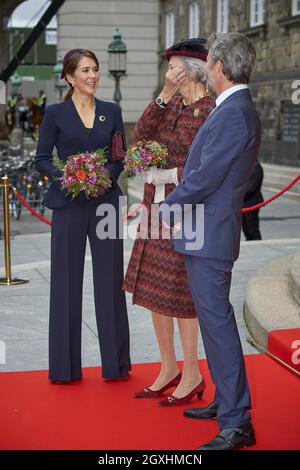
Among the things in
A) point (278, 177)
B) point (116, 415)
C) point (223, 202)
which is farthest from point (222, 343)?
point (278, 177)

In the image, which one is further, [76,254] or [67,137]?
[76,254]

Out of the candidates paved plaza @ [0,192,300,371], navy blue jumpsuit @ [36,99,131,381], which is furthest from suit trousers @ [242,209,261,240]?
navy blue jumpsuit @ [36,99,131,381]

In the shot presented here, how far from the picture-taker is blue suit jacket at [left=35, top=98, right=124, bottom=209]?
17.5 ft

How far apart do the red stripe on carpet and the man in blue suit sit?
1441 millimetres

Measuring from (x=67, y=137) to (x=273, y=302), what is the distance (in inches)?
99.6

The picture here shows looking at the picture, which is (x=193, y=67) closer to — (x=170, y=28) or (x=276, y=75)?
(x=276, y=75)

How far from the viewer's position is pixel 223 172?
4094 millimetres

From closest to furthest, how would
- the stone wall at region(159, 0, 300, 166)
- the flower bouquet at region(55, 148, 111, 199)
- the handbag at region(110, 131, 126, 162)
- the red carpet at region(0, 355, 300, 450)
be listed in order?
the red carpet at region(0, 355, 300, 450), the flower bouquet at region(55, 148, 111, 199), the handbag at region(110, 131, 126, 162), the stone wall at region(159, 0, 300, 166)

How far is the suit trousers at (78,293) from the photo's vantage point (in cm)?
541

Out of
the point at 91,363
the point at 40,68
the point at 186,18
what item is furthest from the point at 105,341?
the point at 40,68

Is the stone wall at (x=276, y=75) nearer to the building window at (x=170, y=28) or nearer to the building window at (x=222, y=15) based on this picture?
the building window at (x=222, y=15)

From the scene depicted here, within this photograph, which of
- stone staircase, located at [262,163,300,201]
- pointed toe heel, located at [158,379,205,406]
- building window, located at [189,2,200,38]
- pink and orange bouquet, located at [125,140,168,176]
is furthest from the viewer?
building window, located at [189,2,200,38]

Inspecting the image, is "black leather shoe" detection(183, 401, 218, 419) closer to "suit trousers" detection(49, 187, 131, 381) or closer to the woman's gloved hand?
"suit trousers" detection(49, 187, 131, 381)
